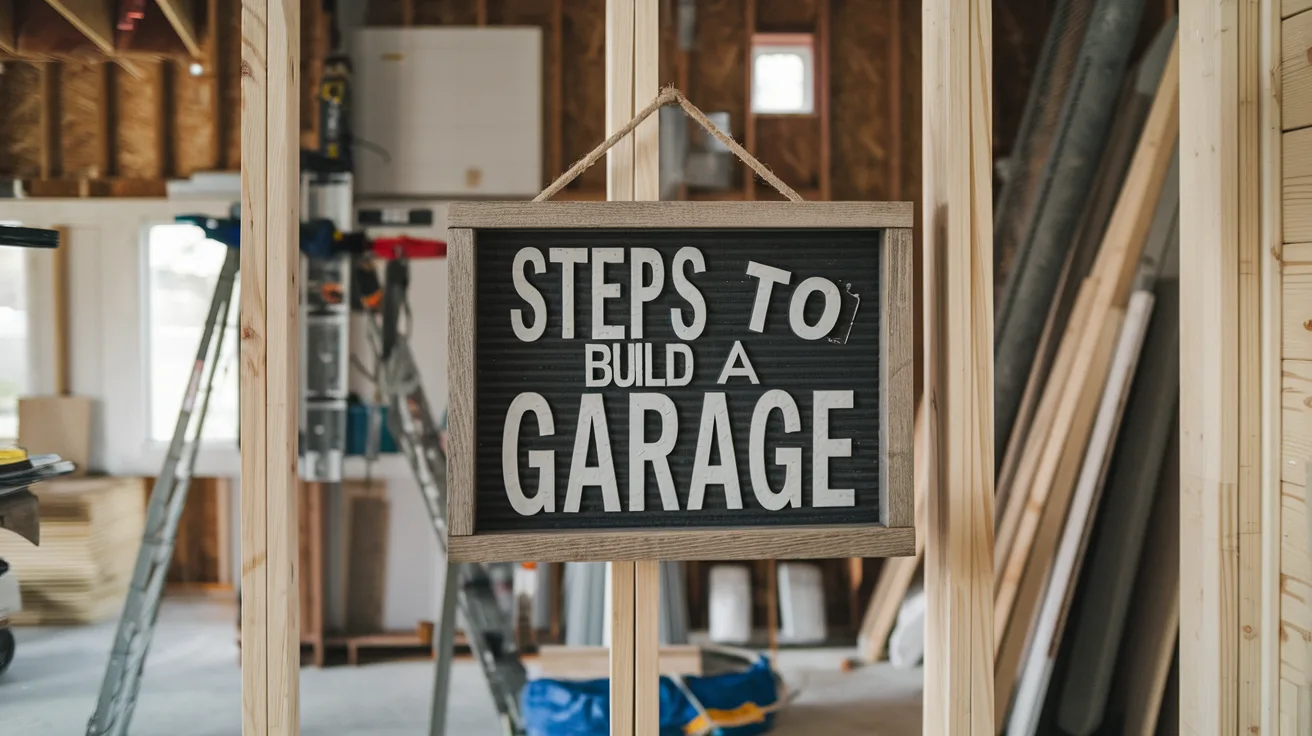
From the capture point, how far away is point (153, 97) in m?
4.49

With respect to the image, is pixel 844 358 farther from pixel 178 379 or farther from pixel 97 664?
pixel 178 379

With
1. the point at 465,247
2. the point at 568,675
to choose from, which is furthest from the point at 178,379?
the point at 465,247

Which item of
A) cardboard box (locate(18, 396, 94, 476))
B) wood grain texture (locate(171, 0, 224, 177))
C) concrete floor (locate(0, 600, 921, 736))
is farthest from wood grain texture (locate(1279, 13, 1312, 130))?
cardboard box (locate(18, 396, 94, 476))

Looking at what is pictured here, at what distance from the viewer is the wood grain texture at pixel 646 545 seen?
3.09ft

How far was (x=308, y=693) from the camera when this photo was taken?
3676 mm

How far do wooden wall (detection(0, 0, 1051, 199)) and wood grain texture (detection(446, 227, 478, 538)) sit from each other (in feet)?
11.7

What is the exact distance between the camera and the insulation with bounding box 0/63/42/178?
15.0ft

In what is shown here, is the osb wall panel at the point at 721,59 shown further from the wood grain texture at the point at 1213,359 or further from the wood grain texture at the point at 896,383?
the wood grain texture at the point at 896,383

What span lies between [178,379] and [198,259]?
60cm

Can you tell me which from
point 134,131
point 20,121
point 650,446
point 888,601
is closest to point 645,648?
point 650,446

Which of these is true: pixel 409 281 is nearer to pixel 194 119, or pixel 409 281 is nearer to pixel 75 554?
pixel 194 119

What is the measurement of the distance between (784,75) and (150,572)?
3.52m

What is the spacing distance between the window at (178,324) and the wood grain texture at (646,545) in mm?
4006

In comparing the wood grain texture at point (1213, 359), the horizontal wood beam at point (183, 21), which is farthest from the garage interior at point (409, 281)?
the wood grain texture at point (1213, 359)
